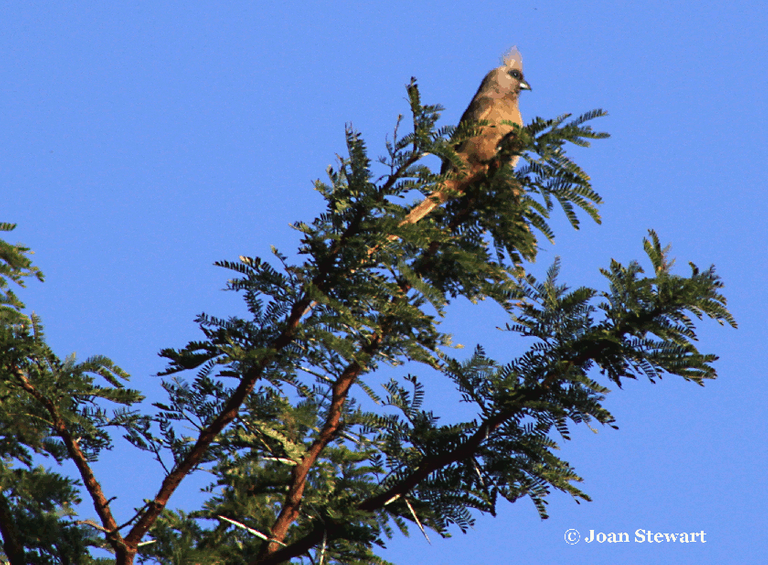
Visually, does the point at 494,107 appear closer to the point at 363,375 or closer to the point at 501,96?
the point at 501,96

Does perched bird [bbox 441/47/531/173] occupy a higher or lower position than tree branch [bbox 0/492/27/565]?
higher

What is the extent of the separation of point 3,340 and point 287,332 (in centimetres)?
152

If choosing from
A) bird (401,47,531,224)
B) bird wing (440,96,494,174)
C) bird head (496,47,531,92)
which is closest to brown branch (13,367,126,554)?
bird (401,47,531,224)

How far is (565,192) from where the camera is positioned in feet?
15.0

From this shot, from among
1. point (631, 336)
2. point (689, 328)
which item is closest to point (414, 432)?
point (631, 336)

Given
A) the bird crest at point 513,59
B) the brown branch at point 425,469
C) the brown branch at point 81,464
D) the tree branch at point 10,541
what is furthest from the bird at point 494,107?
the tree branch at point 10,541

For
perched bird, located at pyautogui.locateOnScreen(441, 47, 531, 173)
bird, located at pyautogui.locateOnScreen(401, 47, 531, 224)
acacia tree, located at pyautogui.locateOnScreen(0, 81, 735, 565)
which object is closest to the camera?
acacia tree, located at pyautogui.locateOnScreen(0, 81, 735, 565)

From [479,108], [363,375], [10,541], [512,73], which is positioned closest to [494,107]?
[479,108]

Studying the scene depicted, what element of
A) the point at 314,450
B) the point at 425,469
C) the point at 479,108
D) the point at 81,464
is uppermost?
the point at 479,108

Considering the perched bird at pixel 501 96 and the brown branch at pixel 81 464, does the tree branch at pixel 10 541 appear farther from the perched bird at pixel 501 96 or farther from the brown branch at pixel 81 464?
the perched bird at pixel 501 96

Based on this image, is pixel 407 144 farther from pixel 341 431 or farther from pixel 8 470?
pixel 8 470

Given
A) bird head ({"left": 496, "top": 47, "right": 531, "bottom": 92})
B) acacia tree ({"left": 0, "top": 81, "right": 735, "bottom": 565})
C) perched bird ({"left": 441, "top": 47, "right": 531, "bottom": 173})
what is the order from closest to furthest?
acacia tree ({"left": 0, "top": 81, "right": 735, "bottom": 565}), perched bird ({"left": 441, "top": 47, "right": 531, "bottom": 173}), bird head ({"left": 496, "top": 47, "right": 531, "bottom": 92})

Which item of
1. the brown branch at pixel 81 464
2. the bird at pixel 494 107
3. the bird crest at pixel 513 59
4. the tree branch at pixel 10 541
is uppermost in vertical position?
the bird crest at pixel 513 59

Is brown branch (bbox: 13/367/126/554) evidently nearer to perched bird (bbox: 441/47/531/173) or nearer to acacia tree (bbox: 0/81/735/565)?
acacia tree (bbox: 0/81/735/565)
